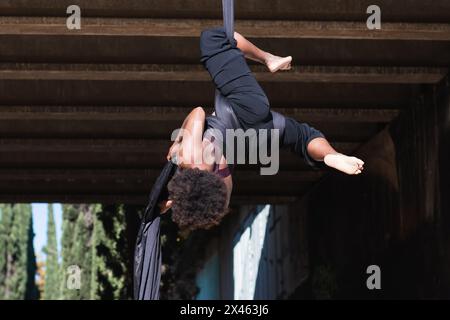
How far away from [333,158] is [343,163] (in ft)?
0.35

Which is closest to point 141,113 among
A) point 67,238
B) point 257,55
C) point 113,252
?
point 113,252

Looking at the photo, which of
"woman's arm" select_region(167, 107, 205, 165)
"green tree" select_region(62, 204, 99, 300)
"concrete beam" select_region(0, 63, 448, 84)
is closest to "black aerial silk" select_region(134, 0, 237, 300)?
"woman's arm" select_region(167, 107, 205, 165)

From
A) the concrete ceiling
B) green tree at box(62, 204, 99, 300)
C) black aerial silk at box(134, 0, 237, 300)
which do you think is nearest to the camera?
black aerial silk at box(134, 0, 237, 300)

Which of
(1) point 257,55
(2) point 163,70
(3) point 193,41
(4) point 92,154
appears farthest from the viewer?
(4) point 92,154

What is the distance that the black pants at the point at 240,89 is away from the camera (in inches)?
280

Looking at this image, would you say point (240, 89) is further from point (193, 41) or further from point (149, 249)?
point (193, 41)

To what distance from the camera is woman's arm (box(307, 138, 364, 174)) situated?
7047 millimetres

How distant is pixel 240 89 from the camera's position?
7.14m

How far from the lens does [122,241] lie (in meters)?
25.5

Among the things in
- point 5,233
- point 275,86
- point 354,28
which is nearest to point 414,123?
point 275,86

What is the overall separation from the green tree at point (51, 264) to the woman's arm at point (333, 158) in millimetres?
38975

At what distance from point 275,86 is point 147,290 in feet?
35.1

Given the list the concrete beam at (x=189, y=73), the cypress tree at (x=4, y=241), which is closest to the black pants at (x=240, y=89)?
the concrete beam at (x=189, y=73)

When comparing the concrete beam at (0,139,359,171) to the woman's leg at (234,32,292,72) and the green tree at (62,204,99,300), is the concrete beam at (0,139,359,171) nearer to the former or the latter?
the green tree at (62,204,99,300)
